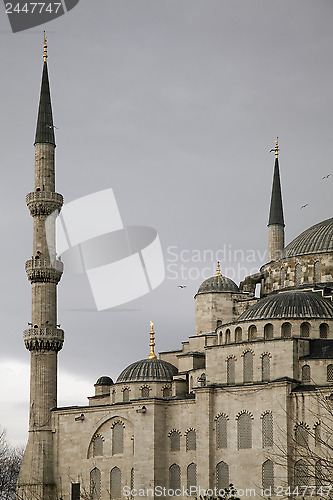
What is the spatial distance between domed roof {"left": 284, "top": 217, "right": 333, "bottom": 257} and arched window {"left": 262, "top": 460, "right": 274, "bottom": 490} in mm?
12652

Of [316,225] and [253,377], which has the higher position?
[316,225]

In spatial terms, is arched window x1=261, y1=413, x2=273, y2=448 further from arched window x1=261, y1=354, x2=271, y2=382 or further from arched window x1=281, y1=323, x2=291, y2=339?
arched window x1=281, y1=323, x2=291, y2=339

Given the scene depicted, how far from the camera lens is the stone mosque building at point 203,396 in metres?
38.8

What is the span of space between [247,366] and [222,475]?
423 cm

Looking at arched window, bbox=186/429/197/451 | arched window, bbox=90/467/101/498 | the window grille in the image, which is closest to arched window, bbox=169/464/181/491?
arched window, bbox=186/429/197/451

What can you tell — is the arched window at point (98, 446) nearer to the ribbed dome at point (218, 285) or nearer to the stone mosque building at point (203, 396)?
the stone mosque building at point (203, 396)

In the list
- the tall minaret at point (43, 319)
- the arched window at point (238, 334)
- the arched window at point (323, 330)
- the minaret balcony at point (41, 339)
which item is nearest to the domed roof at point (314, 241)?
the arched window at point (323, 330)

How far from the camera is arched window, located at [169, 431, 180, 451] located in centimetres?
4212

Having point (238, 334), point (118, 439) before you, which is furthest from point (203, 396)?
point (118, 439)

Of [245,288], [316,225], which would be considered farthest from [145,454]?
[316,225]

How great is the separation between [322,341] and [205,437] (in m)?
5.81

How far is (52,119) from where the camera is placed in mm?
49031

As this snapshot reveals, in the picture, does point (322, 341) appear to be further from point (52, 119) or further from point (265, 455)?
point (52, 119)

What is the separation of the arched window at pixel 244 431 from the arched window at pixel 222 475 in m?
1.00
